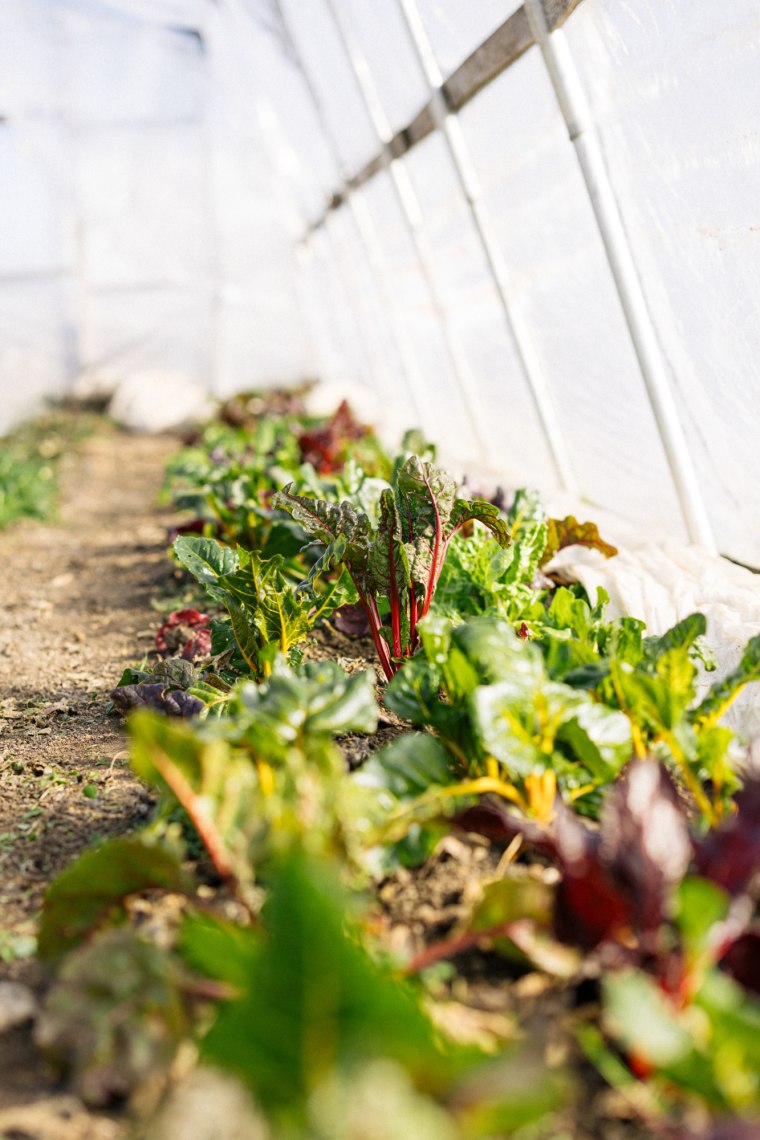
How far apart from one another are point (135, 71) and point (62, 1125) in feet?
37.0

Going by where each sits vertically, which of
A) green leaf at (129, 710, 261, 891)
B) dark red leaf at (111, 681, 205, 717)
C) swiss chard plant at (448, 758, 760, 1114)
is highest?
green leaf at (129, 710, 261, 891)

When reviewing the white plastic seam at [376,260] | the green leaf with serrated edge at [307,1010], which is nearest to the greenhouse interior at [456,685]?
the green leaf with serrated edge at [307,1010]

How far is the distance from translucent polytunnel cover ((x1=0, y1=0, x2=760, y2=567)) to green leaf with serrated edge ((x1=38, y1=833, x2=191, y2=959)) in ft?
6.90

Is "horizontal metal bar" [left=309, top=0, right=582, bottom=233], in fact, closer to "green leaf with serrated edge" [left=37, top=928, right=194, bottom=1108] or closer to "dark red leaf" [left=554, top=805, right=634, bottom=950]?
"dark red leaf" [left=554, top=805, right=634, bottom=950]

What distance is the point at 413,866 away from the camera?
1644 millimetres

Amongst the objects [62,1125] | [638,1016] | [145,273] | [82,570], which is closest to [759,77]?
[638,1016]

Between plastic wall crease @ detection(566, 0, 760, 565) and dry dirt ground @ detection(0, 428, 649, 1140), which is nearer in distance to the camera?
dry dirt ground @ detection(0, 428, 649, 1140)

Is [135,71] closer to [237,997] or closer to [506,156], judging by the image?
[506,156]

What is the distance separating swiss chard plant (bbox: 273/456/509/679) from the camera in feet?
7.35

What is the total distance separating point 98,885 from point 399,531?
116cm

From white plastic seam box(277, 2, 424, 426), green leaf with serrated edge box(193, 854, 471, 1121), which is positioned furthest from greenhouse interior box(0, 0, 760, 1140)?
white plastic seam box(277, 2, 424, 426)

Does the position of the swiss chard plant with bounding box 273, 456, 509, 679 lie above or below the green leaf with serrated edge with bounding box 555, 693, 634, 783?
above

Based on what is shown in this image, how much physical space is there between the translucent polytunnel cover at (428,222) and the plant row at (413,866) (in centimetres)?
117

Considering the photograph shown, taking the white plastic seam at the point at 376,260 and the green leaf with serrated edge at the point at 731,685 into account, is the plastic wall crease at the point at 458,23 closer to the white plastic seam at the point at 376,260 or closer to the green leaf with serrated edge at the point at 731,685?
the green leaf with serrated edge at the point at 731,685
